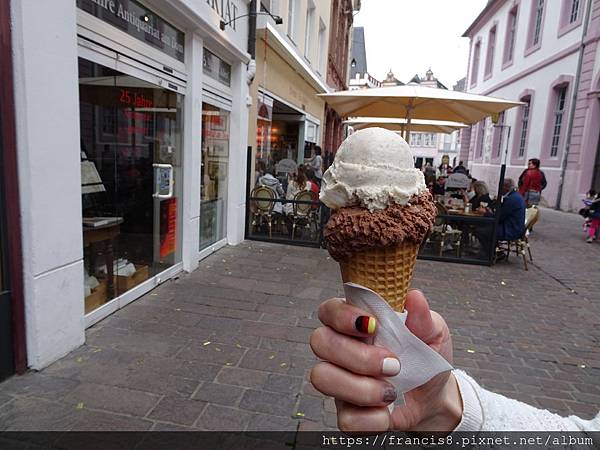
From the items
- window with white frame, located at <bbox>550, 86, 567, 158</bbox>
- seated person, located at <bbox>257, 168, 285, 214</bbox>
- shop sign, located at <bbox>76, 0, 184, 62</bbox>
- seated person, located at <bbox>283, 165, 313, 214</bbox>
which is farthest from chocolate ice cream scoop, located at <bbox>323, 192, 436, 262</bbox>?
window with white frame, located at <bbox>550, 86, 567, 158</bbox>

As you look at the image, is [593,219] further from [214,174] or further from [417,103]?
[214,174]

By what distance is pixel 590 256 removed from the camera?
912 cm

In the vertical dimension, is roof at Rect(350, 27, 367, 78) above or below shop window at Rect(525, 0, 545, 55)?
above

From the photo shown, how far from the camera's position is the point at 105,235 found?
14.6 ft

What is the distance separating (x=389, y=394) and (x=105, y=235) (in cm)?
405

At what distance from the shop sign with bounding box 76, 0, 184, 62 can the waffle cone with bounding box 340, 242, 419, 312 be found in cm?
376

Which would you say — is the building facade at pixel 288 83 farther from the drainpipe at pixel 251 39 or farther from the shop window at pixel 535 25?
the shop window at pixel 535 25

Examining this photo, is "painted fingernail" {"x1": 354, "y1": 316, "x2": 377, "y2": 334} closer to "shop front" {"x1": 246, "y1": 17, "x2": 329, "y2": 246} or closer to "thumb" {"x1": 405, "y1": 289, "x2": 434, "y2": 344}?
"thumb" {"x1": 405, "y1": 289, "x2": 434, "y2": 344}

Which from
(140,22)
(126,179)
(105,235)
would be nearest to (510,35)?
(140,22)

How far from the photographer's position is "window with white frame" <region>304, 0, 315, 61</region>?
12898 millimetres

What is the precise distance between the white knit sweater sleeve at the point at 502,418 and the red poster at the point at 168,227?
5.01 m

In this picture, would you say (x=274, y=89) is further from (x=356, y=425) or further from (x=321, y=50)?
(x=356, y=425)

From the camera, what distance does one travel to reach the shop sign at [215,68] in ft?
21.1

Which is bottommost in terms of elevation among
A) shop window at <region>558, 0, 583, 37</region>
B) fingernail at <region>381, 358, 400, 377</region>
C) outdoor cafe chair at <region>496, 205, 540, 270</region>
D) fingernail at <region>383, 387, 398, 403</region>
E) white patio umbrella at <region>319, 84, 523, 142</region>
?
outdoor cafe chair at <region>496, 205, 540, 270</region>
